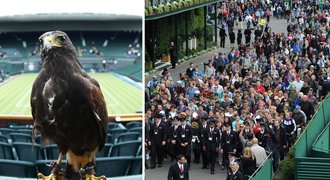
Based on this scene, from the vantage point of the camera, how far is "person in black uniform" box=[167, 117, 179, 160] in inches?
778

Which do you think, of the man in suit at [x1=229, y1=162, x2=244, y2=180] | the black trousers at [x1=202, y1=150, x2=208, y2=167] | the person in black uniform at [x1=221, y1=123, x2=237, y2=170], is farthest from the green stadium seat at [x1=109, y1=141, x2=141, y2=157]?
the black trousers at [x1=202, y1=150, x2=208, y2=167]

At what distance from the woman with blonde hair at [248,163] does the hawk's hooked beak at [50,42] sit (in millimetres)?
9499

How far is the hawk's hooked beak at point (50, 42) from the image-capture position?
8.09 meters

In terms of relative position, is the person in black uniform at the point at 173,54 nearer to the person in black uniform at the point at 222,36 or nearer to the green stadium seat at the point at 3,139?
the person in black uniform at the point at 222,36

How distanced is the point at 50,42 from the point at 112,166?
134cm

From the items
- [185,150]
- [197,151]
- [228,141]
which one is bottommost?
[197,151]

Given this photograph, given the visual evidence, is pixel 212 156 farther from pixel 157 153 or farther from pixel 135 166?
pixel 135 166

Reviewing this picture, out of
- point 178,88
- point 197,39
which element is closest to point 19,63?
point 178,88

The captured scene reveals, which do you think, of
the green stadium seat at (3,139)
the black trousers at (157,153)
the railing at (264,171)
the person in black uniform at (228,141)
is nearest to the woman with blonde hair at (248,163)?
the railing at (264,171)

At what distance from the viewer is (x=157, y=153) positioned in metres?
20.3

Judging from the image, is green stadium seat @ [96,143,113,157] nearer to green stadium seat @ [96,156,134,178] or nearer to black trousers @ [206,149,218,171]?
green stadium seat @ [96,156,134,178]

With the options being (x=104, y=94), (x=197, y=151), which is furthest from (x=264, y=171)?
(x=104, y=94)

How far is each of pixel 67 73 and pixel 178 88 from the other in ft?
57.8

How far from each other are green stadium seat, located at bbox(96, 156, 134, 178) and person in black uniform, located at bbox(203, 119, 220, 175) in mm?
11337
